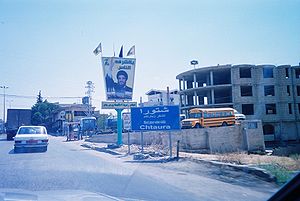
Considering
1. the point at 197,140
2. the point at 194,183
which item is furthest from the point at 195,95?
the point at 194,183

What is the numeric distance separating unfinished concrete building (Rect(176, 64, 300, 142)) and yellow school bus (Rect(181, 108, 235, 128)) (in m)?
10.8

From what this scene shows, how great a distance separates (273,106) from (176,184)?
138 ft

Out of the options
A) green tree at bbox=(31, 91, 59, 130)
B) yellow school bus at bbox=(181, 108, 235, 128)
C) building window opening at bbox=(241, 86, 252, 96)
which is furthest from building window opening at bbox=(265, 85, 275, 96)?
green tree at bbox=(31, 91, 59, 130)

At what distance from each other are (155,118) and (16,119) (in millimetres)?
28420

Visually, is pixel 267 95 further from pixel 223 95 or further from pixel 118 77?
pixel 118 77

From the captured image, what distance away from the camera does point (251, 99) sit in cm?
4578

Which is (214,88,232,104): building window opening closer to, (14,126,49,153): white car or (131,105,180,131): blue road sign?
(131,105,180,131): blue road sign

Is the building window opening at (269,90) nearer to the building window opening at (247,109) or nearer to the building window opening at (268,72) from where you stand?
the building window opening at (268,72)

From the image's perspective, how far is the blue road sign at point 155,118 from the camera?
16344 mm

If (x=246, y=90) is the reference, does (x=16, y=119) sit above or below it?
below

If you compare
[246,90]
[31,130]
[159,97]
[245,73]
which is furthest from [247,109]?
[31,130]

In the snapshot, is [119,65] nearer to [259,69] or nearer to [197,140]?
[197,140]

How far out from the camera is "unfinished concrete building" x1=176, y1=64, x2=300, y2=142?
45781 mm

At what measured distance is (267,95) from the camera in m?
46.6
